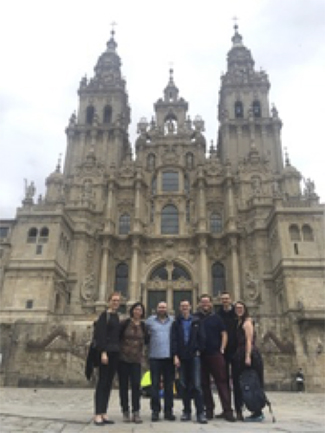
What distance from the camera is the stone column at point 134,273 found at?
3192 centimetres

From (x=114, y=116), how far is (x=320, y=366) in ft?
106

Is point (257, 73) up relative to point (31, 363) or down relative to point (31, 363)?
up

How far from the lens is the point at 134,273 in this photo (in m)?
→ 33.1

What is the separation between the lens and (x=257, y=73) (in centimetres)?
4584

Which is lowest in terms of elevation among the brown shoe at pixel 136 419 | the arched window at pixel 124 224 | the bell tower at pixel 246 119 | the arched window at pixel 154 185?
the brown shoe at pixel 136 419

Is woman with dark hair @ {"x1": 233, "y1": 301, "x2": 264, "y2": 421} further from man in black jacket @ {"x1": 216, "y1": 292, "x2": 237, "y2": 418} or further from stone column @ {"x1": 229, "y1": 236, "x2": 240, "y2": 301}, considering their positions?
stone column @ {"x1": 229, "y1": 236, "x2": 240, "y2": 301}

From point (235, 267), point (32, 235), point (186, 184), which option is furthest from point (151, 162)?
point (32, 235)

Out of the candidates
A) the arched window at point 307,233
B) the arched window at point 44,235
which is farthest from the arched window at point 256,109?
the arched window at point 44,235

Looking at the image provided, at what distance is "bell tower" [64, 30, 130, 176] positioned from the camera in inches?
1607

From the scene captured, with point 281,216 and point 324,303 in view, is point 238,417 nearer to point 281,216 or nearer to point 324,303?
point 324,303

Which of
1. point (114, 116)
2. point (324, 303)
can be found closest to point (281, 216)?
point (324, 303)

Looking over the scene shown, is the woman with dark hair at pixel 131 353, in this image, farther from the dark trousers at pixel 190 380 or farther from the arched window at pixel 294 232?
the arched window at pixel 294 232

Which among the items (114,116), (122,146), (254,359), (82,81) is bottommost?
(254,359)

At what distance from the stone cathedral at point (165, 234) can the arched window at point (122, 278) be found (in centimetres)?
10
